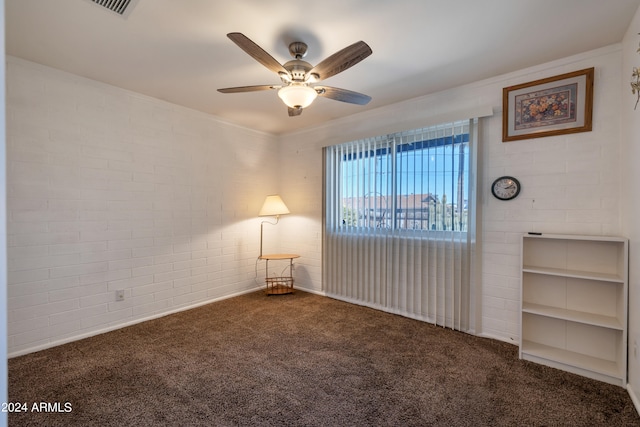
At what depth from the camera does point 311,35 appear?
6.66ft

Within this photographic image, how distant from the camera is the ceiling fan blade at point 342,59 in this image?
5.48 ft

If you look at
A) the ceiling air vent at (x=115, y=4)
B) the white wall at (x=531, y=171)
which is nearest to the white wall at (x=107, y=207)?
the ceiling air vent at (x=115, y=4)

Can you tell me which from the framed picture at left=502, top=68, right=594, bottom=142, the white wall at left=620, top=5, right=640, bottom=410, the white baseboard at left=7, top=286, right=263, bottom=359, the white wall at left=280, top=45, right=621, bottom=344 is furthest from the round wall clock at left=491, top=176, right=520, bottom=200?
the white baseboard at left=7, top=286, right=263, bottom=359

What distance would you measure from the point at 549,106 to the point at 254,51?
244 cm

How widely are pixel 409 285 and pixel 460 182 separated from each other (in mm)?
1252

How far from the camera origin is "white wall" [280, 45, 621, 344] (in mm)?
2186

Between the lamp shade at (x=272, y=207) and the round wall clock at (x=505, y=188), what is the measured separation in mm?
2577

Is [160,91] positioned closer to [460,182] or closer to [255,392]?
[255,392]

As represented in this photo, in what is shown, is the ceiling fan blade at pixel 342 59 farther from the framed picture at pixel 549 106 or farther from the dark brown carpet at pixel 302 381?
the dark brown carpet at pixel 302 381

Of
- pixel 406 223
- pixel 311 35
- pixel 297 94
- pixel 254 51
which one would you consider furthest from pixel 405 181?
pixel 254 51

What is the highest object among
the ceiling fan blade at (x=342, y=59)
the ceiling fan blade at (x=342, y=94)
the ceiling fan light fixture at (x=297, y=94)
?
the ceiling fan blade at (x=342, y=59)

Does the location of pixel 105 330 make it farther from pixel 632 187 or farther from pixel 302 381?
pixel 632 187

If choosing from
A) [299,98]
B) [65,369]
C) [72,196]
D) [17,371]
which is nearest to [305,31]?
[299,98]

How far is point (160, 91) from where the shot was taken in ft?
9.84
